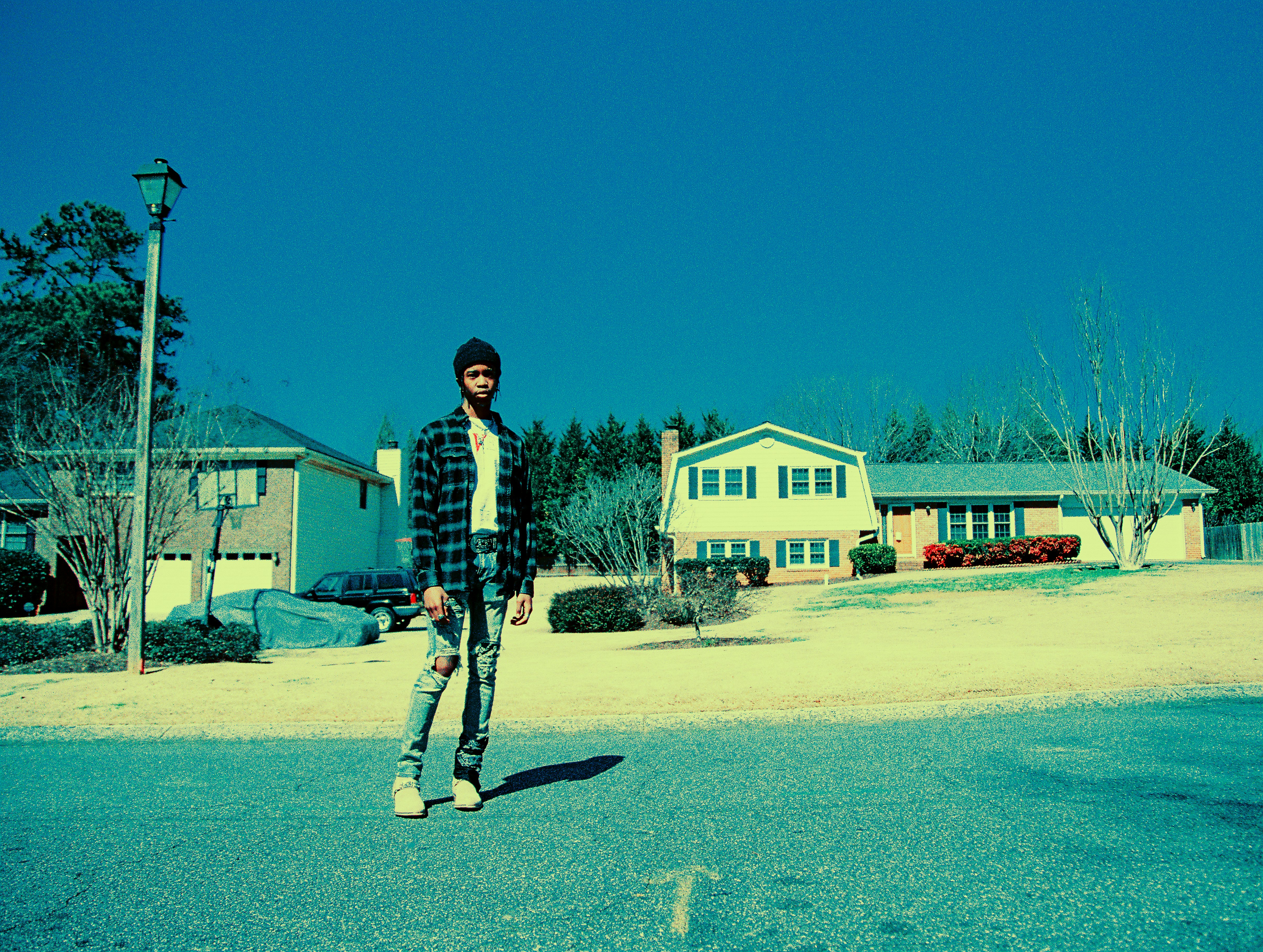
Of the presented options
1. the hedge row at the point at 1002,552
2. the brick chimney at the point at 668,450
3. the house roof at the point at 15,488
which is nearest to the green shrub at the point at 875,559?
the hedge row at the point at 1002,552

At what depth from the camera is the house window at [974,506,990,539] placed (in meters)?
34.6

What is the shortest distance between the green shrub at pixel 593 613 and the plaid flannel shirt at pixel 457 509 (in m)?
13.1

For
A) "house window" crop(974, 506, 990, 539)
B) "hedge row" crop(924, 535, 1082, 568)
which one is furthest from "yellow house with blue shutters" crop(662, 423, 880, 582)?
"house window" crop(974, 506, 990, 539)

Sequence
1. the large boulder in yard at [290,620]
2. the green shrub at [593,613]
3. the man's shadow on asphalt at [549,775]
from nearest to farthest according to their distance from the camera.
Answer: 1. the man's shadow on asphalt at [549,775]
2. the large boulder in yard at [290,620]
3. the green shrub at [593,613]

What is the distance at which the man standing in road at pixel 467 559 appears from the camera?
12.8 ft

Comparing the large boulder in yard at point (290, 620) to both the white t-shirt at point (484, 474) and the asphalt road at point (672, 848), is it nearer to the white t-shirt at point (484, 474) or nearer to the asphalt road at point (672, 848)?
the asphalt road at point (672, 848)

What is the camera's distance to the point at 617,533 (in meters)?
19.3

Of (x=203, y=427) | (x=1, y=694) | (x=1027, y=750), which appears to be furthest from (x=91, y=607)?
(x=1027, y=750)

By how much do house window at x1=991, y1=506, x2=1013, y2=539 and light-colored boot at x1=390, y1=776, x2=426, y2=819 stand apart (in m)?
34.3

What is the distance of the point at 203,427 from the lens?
18016 mm


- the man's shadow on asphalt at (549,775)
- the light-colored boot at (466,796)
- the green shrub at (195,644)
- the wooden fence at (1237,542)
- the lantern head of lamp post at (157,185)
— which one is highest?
the lantern head of lamp post at (157,185)

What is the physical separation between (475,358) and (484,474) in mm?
580

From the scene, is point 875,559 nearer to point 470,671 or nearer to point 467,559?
point 470,671

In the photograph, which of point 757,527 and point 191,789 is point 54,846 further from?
point 757,527
